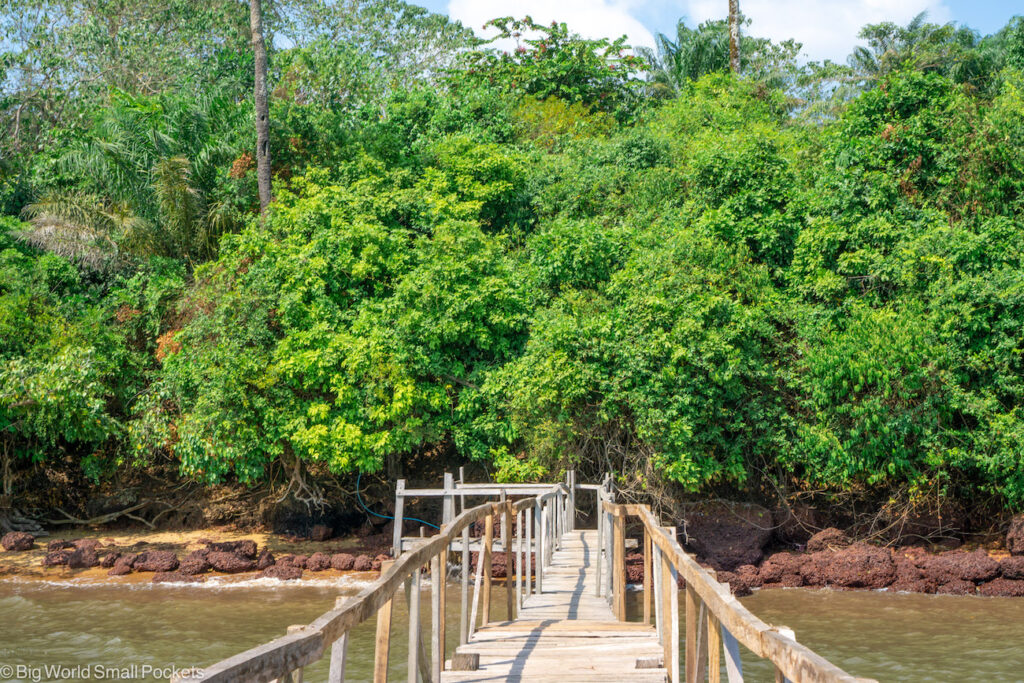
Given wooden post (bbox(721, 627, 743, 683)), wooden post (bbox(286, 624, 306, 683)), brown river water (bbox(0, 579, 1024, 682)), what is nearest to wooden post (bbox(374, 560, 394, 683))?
wooden post (bbox(286, 624, 306, 683))

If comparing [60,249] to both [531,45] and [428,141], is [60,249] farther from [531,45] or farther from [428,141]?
[531,45]

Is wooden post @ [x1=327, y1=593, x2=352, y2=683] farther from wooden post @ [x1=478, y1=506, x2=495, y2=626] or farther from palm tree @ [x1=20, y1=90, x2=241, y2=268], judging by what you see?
palm tree @ [x1=20, y1=90, x2=241, y2=268]

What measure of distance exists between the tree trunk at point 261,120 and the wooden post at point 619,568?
634 inches

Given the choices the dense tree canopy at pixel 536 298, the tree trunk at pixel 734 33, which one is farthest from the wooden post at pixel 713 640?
the tree trunk at pixel 734 33

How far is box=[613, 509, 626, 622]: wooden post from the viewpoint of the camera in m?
7.57

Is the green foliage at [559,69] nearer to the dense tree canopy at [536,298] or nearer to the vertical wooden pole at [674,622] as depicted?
the dense tree canopy at [536,298]

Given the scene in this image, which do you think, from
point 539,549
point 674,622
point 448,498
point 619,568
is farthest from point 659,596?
point 448,498

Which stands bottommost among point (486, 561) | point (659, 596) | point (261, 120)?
point (659, 596)

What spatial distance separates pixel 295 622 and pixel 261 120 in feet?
40.7

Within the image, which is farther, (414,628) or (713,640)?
(414,628)

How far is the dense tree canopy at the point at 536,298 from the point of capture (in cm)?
1703

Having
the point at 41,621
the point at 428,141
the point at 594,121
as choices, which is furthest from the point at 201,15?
the point at 41,621

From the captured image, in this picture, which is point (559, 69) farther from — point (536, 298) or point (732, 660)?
point (732, 660)

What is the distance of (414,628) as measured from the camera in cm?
396
